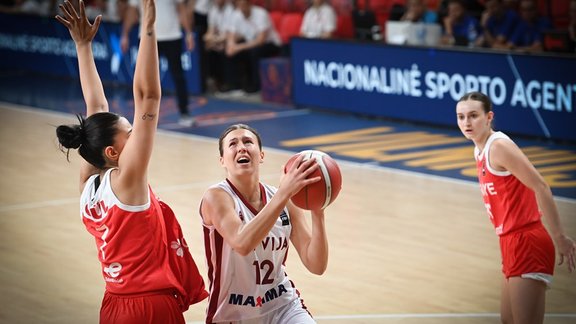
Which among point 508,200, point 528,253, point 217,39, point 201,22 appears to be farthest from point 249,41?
point 528,253

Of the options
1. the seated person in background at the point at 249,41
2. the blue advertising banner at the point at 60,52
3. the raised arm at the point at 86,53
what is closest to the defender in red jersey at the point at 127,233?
the raised arm at the point at 86,53

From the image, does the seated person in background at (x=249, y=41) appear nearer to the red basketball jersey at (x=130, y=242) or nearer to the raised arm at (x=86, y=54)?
the raised arm at (x=86, y=54)

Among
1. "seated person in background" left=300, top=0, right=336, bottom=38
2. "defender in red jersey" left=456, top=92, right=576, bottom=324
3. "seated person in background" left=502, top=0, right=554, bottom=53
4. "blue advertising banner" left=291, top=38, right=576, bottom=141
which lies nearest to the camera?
"defender in red jersey" left=456, top=92, right=576, bottom=324

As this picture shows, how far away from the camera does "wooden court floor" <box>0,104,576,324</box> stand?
22.1 ft

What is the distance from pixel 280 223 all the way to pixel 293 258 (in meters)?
3.53

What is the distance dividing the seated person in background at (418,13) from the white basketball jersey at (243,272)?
10.4 m

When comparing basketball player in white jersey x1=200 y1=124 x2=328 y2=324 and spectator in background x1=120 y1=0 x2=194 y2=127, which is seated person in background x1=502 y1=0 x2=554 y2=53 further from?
basketball player in white jersey x1=200 y1=124 x2=328 y2=324

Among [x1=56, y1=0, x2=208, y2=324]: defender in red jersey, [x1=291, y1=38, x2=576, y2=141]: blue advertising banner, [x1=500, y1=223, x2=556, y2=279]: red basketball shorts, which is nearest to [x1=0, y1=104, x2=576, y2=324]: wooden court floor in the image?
[x1=500, y1=223, x2=556, y2=279]: red basketball shorts

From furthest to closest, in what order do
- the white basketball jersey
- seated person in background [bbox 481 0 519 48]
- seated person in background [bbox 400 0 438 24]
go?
seated person in background [bbox 400 0 438 24], seated person in background [bbox 481 0 519 48], the white basketball jersey

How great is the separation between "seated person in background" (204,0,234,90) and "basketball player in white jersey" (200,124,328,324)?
1248 cm

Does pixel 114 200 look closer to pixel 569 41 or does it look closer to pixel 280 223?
pixel 280 223

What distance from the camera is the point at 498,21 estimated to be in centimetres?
1402

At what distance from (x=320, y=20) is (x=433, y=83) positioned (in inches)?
121

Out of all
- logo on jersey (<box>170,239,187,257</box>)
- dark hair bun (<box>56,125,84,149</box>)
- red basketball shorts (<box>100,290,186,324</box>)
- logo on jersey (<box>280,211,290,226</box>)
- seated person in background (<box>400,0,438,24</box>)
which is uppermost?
dark hair bun (<box>56,125,84,149</box>)
